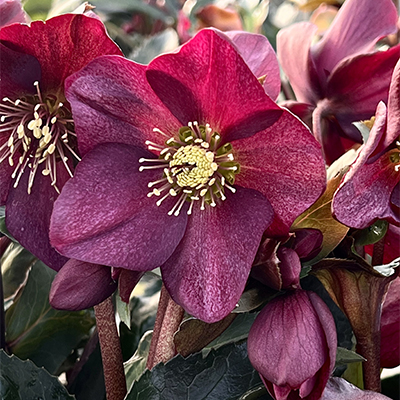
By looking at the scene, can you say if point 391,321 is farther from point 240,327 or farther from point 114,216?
point 114,216

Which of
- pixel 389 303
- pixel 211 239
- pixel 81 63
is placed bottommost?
pixel 389 303

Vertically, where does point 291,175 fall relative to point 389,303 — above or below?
above

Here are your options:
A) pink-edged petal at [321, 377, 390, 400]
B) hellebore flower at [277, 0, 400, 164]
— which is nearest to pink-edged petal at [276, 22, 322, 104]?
hellebore flower at [277, 0, 400, 164]

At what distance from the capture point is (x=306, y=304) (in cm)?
40

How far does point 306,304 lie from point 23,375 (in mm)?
223

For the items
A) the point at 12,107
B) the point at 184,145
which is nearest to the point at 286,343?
the point at 184,145

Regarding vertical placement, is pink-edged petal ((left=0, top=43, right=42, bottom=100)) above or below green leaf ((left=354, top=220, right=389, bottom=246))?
above

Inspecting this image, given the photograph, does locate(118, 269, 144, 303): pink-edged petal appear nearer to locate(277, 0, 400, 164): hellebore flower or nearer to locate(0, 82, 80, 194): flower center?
locate(0, 82, 80, 194): flower center

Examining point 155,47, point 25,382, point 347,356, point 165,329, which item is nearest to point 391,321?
point 347,356

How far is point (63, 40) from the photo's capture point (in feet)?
1.32

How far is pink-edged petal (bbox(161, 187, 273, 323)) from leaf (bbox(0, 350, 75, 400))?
0.15 m

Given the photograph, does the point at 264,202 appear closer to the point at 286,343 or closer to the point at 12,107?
the point at 286,343

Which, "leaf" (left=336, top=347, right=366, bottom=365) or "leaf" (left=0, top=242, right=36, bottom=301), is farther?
"leaf" (left=0, top=242, right=36, bottom=301)

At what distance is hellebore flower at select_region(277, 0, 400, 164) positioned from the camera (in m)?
0.53
